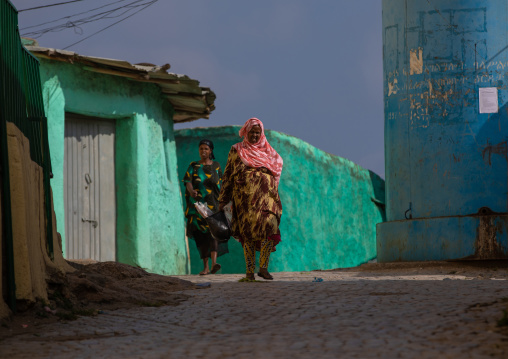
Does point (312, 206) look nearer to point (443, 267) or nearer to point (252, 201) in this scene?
point (443, 267)

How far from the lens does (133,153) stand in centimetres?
1342

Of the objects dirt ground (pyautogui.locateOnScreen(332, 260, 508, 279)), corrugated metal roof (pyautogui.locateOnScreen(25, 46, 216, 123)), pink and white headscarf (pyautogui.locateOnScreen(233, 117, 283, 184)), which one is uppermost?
corrugated metal roof (pyautogui.locateOnScreen(25, 46, 216, 123))

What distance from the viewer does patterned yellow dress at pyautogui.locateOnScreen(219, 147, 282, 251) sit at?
8977mm

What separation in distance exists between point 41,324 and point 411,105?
8.27m

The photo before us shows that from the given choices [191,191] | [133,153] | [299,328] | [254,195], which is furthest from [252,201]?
[133,153]

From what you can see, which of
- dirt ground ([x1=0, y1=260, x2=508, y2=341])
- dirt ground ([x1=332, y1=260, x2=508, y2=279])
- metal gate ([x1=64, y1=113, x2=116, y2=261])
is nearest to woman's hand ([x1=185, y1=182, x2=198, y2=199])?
metal gate ([x1=64, y1=113, x2=116, y2=261])

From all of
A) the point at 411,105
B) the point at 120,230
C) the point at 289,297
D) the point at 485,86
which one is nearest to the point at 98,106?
the point at 120,230

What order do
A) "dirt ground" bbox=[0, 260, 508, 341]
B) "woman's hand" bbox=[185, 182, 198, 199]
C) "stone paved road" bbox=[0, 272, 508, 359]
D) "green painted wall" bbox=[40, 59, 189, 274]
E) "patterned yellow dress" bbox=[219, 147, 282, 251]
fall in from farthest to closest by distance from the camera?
"green painted wall" bbox=[40, 59, 189, 274]
"woman's hand" bbox=[185, 182, 198, 199]
"patterned yellow dress" bbox=[219, 147, 282, 251]
"dirt ground" bbox=[0, 260, 508, 341]
"stone paved road" bbox=[0, 272, 508, 359]

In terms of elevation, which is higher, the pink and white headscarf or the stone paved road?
the pink and white headscarf

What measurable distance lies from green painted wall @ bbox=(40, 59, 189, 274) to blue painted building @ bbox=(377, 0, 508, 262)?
12.4ft

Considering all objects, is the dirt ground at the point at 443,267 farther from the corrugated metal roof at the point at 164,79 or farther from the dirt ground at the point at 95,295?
the corrugated metal roof at the point at 164,79

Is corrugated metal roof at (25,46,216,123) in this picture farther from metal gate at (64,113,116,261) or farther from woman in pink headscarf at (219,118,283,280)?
woman in pink headscarf at (219,118,283,280)

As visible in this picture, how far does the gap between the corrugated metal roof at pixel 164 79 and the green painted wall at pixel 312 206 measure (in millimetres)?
399

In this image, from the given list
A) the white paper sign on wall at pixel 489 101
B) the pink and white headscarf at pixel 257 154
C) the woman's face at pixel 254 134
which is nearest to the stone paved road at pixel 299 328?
the pink and white headscarf at pixel 257 154
